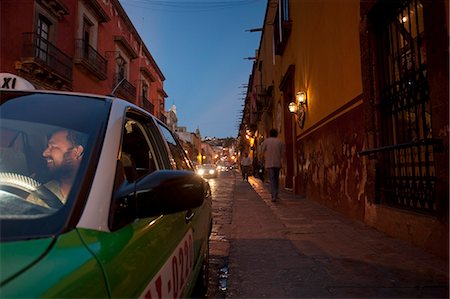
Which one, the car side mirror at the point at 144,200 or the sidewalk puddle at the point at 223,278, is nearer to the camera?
the car side mirror at the point at 144,200

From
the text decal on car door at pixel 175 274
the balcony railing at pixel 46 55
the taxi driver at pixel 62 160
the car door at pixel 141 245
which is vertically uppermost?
the balcony railing at pixel 46 55

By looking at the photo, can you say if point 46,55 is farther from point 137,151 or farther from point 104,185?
point 104,185

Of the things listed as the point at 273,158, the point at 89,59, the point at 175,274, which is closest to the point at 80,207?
the point at 175,274

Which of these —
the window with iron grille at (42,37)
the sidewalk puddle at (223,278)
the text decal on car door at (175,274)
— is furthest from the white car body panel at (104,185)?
the window with iron grille at (42,37)

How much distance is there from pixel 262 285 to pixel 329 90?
206 inches

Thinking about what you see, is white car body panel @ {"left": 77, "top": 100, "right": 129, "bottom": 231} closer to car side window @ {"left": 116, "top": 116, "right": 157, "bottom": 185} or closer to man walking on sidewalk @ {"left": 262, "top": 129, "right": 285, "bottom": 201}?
car side window @ {"left": 116, "top": 116, "right": 157, "bottom": 185}

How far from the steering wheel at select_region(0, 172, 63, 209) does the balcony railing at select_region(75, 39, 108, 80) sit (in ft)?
48.8

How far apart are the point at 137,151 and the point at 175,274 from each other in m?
0.91

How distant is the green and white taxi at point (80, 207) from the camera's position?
3.08ft

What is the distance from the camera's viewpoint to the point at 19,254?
0.92 m

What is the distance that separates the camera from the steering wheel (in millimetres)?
1238

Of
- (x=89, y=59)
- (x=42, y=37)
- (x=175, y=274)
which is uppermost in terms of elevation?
(x=89, y=59)

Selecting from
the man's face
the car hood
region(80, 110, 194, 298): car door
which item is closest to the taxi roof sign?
region(80, 110, 194, 298): car door

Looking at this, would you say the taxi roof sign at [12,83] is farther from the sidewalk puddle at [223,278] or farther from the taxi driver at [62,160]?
the sidewalk puddle at [223,278]
